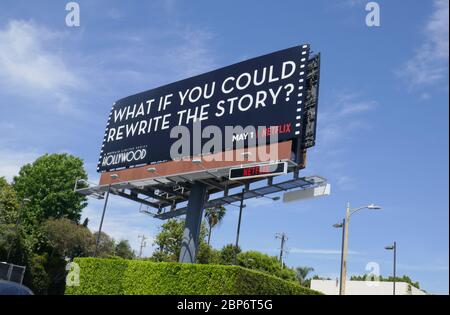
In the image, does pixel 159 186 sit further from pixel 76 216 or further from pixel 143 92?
pixel 76 216

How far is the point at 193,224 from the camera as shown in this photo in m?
26.6

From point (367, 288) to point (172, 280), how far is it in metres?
40.3

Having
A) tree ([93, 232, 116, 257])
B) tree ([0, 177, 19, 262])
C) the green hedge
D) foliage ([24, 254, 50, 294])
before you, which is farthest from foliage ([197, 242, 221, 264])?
the green hedge

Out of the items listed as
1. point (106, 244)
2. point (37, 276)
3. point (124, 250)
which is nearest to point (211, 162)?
point (37, 276)

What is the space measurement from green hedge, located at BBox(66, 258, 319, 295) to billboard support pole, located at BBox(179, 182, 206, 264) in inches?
170

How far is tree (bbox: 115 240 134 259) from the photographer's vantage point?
82.0 metres

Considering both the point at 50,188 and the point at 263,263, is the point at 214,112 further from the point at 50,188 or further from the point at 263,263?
the point at 263,263

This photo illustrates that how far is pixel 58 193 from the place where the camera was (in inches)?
2260

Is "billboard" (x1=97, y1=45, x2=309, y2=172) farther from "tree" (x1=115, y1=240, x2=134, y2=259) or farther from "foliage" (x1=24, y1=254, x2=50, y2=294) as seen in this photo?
"tree" (x1=115, y1=240, x2=134, y2=259)

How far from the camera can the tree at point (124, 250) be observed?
82000mm

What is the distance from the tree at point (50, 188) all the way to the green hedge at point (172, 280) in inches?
1371

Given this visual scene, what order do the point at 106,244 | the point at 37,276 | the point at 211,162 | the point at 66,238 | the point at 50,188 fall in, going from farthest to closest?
the point at 106,244, the point at 50,188, the point at 66,238, the point at 37,276, the point at 211,162

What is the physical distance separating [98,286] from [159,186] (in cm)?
832
